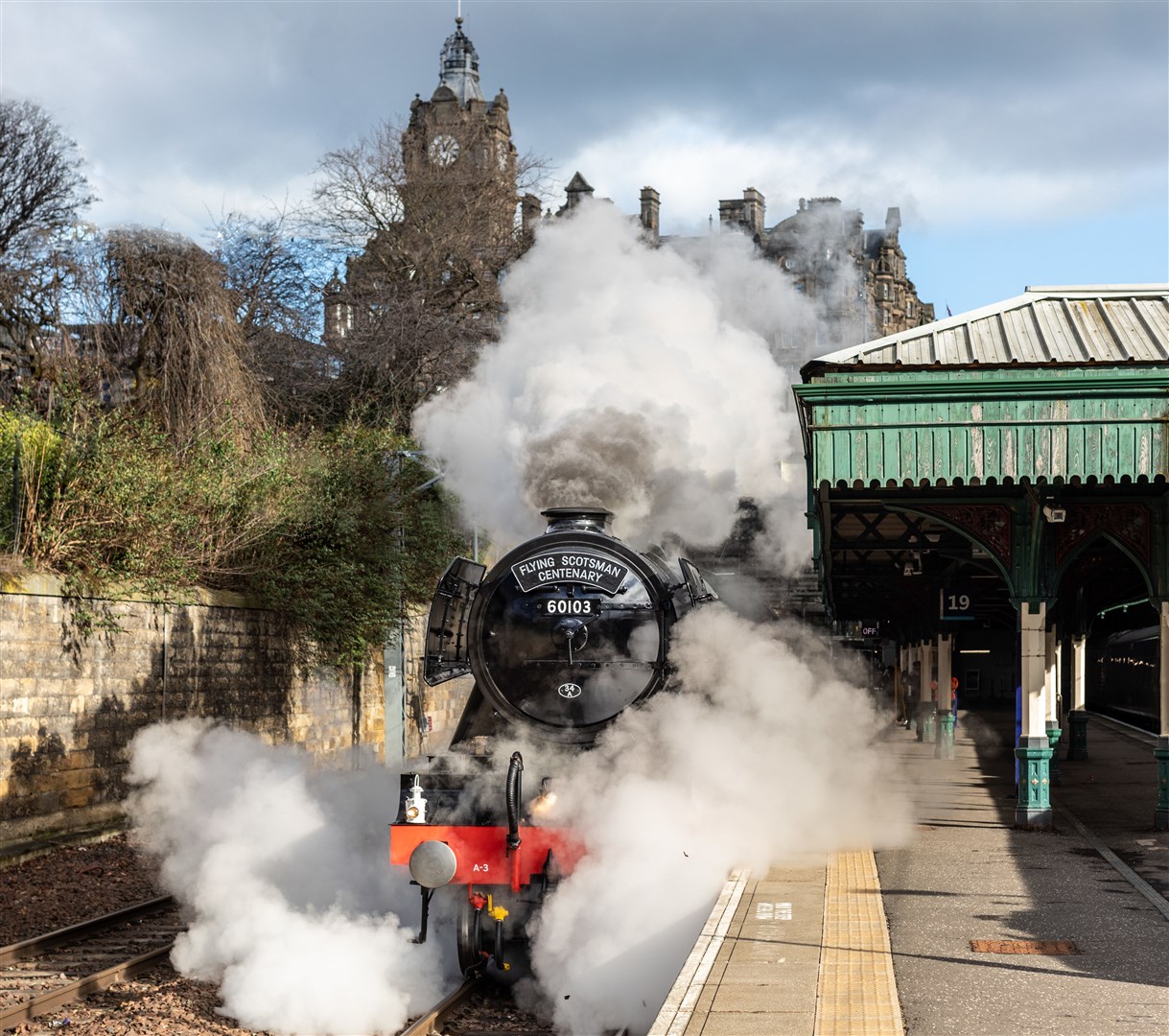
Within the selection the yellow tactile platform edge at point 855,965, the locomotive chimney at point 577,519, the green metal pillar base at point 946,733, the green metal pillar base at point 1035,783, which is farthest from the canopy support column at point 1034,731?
the green metal pillar base at point 946,733

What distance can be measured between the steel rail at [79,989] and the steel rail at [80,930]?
77 centimetres

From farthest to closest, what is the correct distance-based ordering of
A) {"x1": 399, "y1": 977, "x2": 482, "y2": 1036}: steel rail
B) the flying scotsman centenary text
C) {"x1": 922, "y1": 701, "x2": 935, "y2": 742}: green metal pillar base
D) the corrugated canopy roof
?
{"x1": 922, "y1": 701, "x2": 935, "y2": 742}: green metal pillar base < the corrugated canopy roof < the flying scotsman centenary text < {"x1": 399, "y1": 977, "x2": 482, "y2": 1036}: steel rail

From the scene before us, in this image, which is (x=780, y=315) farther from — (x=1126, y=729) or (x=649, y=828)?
(x=1126, y=729)

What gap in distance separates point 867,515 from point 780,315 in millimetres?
2461

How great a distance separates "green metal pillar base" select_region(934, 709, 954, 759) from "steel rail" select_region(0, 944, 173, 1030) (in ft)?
46.9

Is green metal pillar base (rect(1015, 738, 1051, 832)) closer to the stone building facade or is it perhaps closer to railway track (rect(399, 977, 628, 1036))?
railway track (rect(399, 977, 628, 1036))

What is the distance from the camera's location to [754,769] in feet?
30.1

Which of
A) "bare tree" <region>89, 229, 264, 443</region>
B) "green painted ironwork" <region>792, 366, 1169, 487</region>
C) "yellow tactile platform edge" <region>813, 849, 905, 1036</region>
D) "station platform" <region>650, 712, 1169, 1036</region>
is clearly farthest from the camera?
"bare tree" <region>89, 229, 264, 443</region>

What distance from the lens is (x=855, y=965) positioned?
640 centimetres

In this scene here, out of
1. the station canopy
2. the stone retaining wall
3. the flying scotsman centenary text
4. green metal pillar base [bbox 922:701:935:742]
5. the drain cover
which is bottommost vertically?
green metal pillar base [bbox 922:701:935:742]

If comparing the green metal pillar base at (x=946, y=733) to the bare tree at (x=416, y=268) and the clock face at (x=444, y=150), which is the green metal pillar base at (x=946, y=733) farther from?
the clock face at (x=444, y=150)

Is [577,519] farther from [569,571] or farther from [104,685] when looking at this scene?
[104,685]

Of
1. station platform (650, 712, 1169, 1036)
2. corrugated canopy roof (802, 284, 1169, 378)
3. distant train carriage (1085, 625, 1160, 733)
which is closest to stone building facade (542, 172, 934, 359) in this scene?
distant train carriage (1085, 625, 1160, 733)

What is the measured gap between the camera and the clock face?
35969 millimetres
